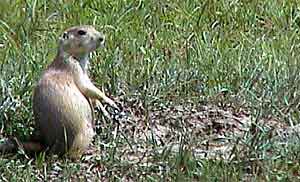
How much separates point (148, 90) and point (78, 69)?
647mm

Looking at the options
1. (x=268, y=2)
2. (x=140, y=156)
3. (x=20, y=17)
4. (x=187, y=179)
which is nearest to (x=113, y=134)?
(x=140, y=156)

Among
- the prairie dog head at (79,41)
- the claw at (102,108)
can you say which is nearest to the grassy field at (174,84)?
the claw at (102,108)

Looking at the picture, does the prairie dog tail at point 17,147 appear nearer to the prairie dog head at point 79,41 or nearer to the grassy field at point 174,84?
the grassy field at point 174,84

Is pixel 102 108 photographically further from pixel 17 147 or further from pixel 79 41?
pixel 17 147

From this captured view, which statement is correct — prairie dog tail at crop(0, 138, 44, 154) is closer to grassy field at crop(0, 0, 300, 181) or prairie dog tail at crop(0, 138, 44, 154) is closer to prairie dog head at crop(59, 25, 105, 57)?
grassy field at crop(0, 0, 300, 181)

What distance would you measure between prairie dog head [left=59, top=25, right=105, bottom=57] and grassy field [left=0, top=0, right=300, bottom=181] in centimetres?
40

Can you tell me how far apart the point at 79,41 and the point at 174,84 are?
768 millimetres

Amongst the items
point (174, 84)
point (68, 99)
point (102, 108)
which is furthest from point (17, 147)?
point (174, 84)

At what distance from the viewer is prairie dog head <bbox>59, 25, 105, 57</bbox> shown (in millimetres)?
6059

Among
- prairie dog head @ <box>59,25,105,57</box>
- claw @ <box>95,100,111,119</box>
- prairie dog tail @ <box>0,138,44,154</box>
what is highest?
prairie dog head @ <box>59,25,105,57</box>

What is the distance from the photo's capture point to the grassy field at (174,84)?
5.57m

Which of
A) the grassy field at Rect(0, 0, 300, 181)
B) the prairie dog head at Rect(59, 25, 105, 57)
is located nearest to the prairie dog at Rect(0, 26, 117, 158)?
the prairie dog head at Rect(59, 25, 105, 57)

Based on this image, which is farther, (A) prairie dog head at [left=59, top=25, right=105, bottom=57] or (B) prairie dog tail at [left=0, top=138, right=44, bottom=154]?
(A) prairie dog head at [left=59, top=25, right=105, bottom=57]

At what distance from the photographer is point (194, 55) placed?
7113mm
